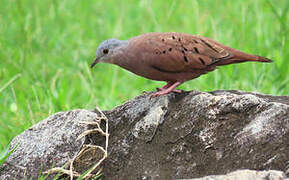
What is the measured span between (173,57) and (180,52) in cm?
7

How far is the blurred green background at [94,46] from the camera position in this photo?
5781mm

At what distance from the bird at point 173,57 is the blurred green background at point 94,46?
1334 mm

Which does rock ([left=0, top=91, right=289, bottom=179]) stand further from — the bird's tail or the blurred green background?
the blurred green background

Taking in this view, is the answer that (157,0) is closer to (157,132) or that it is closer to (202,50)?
(202,50)

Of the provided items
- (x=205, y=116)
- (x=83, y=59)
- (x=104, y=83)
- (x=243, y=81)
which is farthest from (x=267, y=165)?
(x=83, y=59)

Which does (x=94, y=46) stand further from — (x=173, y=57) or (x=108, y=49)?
(x=173, y=57)

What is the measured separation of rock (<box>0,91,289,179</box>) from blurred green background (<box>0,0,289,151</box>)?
132cm

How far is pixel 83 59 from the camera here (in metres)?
7.77

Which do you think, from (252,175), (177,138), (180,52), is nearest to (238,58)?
(180,52)

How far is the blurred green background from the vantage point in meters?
5.78

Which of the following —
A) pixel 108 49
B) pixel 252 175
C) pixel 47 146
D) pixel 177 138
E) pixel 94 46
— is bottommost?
pixel 94 46

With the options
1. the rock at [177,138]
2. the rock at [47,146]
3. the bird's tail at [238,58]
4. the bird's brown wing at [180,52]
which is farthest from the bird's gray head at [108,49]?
the bird's tail at [238,58]

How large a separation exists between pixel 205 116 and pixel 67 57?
4.77 m

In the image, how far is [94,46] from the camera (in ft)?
26.6
